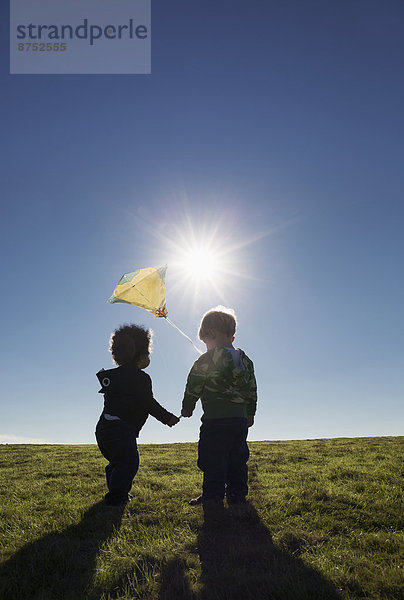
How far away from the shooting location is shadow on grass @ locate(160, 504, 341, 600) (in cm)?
267

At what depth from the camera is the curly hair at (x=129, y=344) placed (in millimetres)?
6051

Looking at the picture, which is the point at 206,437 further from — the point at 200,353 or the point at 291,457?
the point at 291,457

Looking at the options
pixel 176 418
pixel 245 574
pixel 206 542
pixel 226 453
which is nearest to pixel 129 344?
pixel 176 418

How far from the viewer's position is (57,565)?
10.8ft

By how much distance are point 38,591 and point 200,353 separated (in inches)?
142

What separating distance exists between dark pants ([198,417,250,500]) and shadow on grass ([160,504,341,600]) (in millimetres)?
1263

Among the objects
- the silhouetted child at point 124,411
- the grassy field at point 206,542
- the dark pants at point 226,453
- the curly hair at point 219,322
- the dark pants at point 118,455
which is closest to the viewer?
the grassy field at point 206,542

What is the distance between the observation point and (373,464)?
807 centimetres

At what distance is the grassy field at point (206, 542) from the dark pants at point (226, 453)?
32 cm

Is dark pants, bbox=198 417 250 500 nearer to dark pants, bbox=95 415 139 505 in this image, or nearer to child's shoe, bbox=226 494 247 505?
child's shoe, bbox=226 494 247 505

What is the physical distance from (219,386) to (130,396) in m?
1.31

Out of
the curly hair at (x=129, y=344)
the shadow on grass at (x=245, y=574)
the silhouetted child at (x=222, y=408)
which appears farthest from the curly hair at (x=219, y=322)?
the shadow on grass at (x=245, y=574)

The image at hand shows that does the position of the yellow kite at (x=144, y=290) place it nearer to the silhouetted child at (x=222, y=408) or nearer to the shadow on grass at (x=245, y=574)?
the silhouetted child at (x=222, y=408)

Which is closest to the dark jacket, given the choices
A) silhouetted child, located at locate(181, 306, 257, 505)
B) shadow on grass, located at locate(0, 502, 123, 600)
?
silhouetted child, located at locate(181, 306, 257, 505)
